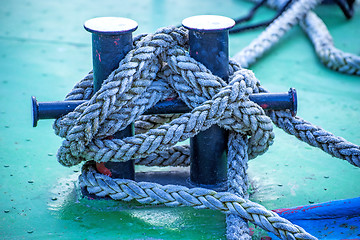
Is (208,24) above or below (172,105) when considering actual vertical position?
above

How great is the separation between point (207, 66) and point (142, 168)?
522 millimetres

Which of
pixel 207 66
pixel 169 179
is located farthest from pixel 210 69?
pixel 169 179

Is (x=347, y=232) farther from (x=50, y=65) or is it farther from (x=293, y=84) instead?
(x=50, y=65)

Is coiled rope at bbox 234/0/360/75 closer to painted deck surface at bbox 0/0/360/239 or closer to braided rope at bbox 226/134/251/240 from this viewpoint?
painted deck surface at bbox 0/0/360/239

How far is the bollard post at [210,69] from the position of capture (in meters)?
1.64

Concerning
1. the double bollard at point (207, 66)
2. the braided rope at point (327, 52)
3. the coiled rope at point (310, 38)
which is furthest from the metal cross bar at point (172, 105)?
the braided rope at point (327, 52)

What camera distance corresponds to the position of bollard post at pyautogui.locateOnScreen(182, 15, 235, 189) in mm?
1643

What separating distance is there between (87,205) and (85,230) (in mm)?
131

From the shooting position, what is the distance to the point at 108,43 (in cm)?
164

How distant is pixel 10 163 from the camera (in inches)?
79.2

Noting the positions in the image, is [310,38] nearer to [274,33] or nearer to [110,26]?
[274,33]

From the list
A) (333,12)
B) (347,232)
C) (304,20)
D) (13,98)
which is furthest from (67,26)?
(347,232)

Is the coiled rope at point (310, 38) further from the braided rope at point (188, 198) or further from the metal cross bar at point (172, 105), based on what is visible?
the braided rope at point (188, 198)

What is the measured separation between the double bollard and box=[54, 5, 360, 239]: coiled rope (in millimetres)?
33
